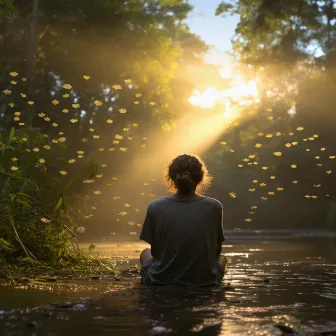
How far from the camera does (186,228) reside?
651 centimetres

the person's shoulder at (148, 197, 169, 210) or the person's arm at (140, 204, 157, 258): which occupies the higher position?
the person's shoulder at (148, 197, 169, 210)

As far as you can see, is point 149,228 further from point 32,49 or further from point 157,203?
point 32,49

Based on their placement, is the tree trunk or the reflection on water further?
the tree trunk

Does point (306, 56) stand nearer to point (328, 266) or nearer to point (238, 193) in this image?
point (238, 193)

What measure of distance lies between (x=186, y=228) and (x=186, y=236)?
75 mm

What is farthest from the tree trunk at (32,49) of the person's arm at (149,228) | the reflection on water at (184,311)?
the person's arm at (149,228)

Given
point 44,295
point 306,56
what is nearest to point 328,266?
point 44,295

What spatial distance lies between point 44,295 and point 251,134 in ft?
107

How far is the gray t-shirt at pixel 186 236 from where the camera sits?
652 centimetres

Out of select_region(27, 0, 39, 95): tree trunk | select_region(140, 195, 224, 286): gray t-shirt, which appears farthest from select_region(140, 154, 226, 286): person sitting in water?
select_region(27, 0, 39, 95): tree trunk

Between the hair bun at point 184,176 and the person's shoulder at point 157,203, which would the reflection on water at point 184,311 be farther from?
the hair bun at point 184,176

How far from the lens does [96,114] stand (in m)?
27.4

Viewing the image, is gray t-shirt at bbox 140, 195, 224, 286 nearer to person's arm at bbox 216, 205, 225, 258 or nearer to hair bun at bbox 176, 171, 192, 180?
person's arm at bbox 216, 205, 225, 258

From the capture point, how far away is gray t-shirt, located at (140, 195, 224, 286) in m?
6.52
